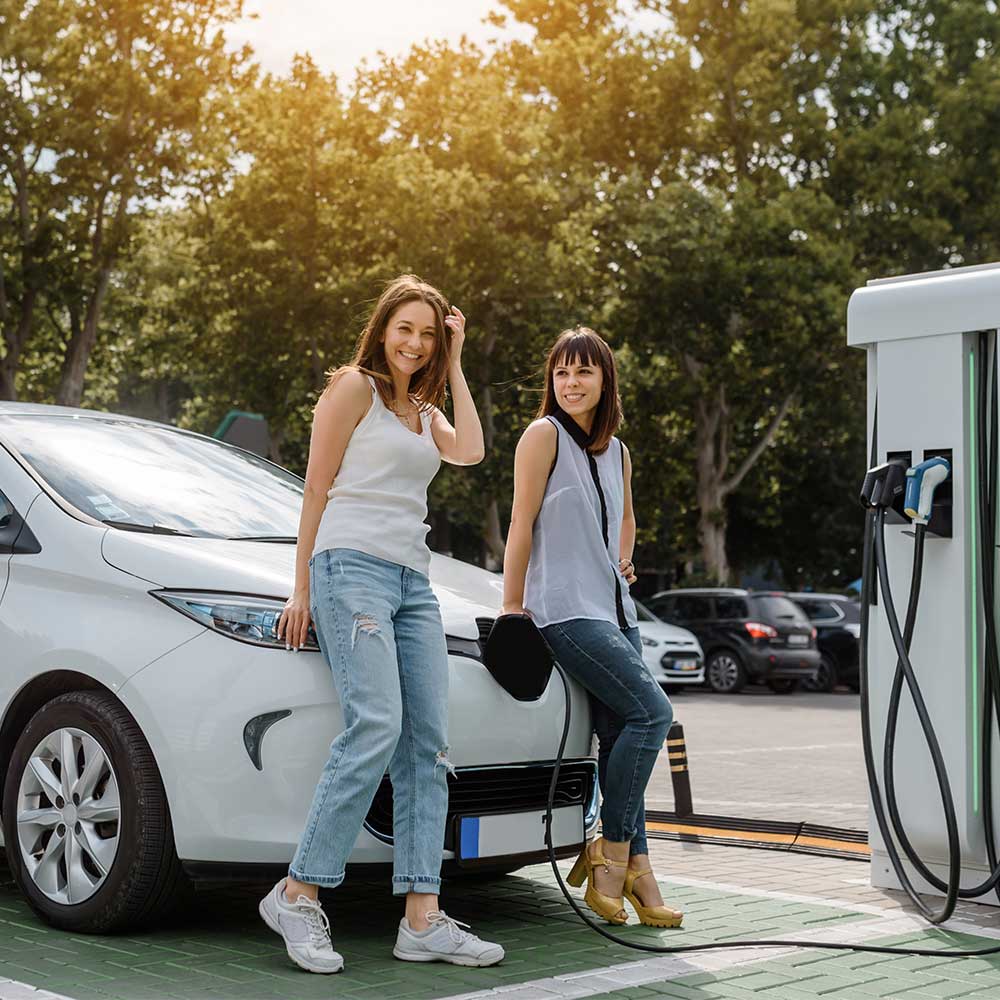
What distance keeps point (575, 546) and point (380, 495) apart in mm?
765

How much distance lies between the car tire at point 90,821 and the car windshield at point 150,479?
27.2 inches

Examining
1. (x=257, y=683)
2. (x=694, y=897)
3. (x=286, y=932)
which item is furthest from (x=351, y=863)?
(x=694, y=897)

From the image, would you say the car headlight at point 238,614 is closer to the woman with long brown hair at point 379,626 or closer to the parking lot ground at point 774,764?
the woman with long brown hair at point 379,626

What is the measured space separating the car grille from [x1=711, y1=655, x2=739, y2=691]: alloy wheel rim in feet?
61.6

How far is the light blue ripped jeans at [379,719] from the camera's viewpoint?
4387mm

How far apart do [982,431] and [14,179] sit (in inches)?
804

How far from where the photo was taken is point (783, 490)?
41.1 metres

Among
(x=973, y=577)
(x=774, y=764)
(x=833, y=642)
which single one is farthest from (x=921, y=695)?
(x=833, y=642)

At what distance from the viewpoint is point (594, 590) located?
5098mm

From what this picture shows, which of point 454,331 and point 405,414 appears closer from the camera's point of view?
point 405,414

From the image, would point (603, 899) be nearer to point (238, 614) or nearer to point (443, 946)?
point (443, 946)

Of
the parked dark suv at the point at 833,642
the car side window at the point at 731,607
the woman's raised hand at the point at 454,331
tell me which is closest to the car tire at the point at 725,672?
the car side window at the point at 731,607

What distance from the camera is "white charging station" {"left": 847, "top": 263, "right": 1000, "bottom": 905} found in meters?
5.48

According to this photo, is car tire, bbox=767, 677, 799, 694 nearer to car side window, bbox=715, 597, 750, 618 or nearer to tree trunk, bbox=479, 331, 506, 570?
car side window, bbox=715, 597, 750, 618
